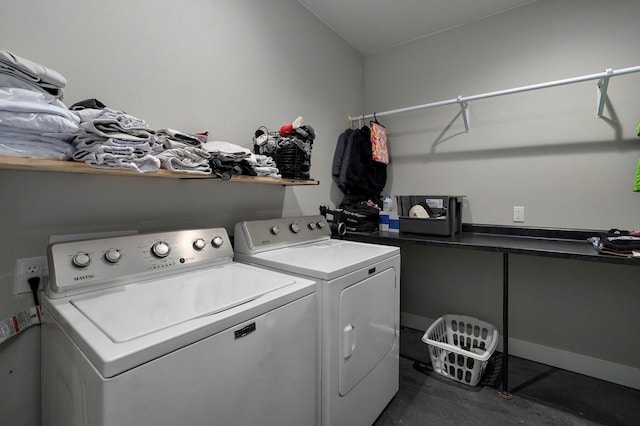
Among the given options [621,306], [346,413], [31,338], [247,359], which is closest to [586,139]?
[621,306]

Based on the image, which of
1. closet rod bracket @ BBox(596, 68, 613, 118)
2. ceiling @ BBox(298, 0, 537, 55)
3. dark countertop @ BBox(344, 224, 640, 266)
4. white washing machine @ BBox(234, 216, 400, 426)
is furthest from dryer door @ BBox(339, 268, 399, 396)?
ceiling @ BBox(298, 0, 537, 55)

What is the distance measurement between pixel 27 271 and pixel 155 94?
93 cm

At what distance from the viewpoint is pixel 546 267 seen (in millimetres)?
2223

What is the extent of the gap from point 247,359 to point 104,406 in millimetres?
376

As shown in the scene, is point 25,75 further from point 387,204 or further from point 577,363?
point 577,363

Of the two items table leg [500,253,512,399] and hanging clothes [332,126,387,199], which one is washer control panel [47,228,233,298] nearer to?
hanging clothes [332,126,387,199]

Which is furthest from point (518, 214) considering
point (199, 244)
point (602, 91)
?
point (199, 244)

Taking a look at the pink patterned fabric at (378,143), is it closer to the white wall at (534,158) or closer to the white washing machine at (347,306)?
the white wall at (534,158)

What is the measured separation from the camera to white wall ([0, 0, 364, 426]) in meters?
1.10

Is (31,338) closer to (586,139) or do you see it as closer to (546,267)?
(546,267)

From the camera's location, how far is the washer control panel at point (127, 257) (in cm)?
103

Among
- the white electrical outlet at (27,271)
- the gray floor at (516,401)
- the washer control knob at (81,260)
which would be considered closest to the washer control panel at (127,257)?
the washer control knob at (81,260)

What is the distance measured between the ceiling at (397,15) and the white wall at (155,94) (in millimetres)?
212

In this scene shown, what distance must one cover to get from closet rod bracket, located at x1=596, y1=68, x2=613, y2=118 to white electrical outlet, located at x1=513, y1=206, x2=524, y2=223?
0.77 meters
